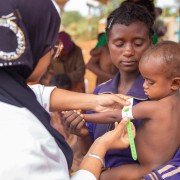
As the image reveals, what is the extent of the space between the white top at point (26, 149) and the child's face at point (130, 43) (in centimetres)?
84

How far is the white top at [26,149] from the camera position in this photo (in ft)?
3.86

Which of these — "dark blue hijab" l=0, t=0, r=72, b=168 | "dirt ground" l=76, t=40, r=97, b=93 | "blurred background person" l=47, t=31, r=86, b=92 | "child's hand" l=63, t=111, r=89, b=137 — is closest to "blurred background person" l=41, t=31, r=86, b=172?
"blurred background person" l=47, t=31, r=86, b=92

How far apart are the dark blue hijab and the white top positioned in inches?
2.5

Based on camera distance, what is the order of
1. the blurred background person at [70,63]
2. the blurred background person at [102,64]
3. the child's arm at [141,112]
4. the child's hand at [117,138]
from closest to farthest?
the child's hand at [117,138], the child's arm at [141,112], the blurred background person at [102,64], the blurred background person at [70,63]

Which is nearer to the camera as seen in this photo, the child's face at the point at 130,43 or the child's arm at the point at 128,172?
the child's arm at the point at 128,172

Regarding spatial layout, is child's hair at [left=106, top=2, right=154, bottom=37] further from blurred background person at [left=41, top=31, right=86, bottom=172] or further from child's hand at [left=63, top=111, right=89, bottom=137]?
blurred background person at [left=41, top=31, right=86, bottom=172]

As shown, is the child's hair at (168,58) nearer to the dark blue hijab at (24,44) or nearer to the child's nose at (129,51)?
the child's nose at (129,51)

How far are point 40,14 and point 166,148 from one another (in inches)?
37.0

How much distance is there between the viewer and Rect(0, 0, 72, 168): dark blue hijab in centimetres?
125

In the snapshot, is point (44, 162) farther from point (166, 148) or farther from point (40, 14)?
point (166, 148)

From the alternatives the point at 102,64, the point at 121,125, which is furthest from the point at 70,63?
the point at 121,125

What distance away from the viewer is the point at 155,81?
184 centimetres

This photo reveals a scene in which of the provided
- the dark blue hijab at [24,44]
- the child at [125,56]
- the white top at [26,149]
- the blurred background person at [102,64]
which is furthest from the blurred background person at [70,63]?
the white top at [26,149]

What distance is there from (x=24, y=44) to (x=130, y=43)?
885mm
